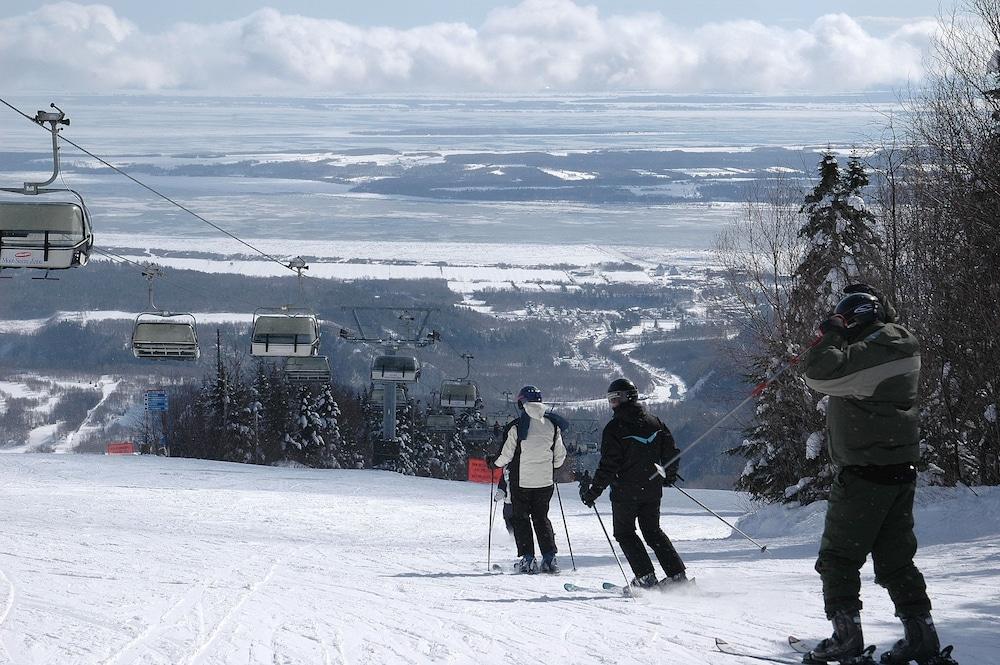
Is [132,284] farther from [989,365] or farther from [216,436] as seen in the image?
[989,365]

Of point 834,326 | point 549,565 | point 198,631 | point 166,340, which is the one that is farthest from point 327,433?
point 834,326

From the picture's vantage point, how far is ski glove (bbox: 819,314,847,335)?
5.25 m

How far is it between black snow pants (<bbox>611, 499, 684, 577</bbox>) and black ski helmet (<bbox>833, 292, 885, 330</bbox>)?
3.00 metres

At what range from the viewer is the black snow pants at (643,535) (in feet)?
26.3

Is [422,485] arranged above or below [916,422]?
below

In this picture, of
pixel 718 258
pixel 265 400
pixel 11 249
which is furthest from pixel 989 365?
pixel 265 400

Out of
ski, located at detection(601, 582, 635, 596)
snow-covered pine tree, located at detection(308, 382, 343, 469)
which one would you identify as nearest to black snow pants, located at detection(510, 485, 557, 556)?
ski, located at detection(601, 582, 635, 596)

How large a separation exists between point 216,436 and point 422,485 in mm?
38145

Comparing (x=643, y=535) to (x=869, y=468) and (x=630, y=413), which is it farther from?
(x=869, y=468)

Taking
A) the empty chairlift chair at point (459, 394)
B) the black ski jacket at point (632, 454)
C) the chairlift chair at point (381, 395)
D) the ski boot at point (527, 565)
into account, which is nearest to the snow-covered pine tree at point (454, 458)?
the chairlift chair at point (381, 395)

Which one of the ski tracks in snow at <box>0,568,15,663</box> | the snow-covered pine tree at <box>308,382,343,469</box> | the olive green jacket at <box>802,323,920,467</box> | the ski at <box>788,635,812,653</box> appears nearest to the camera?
the olive green jacket at <box>802,323,920,467</box>

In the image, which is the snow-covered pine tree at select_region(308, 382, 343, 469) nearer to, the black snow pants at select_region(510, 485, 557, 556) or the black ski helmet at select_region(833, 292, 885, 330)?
the black snow pants at select_region(510, 485, 557, 556)

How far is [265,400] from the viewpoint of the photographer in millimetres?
60750

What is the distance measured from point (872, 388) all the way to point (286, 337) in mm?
19046
